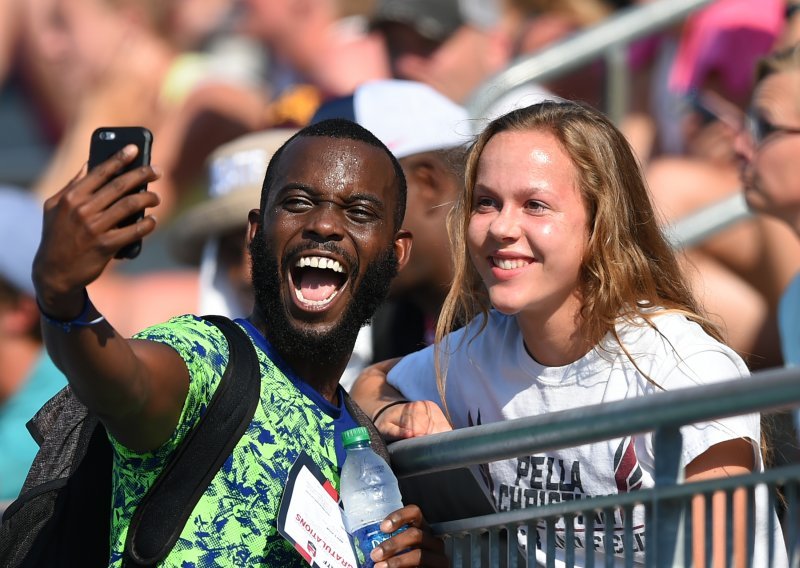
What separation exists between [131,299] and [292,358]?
397cm

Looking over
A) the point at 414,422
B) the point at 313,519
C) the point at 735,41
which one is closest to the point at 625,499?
the point at 313,519

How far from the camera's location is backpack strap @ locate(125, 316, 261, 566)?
2637 mm

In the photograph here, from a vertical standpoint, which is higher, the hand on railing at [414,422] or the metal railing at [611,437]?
the hand on railing at [414,422]

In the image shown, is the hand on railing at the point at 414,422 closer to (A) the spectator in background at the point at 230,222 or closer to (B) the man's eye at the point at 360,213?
(B) the man's eye at the point at 360,213

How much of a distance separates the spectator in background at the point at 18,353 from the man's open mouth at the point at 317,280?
263 cm

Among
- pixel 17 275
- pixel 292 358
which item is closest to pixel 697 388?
pixel 292 358

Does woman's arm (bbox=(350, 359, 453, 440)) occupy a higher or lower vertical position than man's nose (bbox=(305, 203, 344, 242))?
lower

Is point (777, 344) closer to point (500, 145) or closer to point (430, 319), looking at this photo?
point (430, 319)

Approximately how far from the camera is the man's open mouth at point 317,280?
3086 mm

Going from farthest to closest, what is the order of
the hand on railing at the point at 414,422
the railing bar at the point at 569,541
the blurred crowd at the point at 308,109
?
the blurred crowd at the point at 308,109 < the hand on railing at the point at 414,422 < the railing bar at the point at 569,541

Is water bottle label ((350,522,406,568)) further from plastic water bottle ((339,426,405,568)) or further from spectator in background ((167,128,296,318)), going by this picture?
spectator in background ((167,128,296,318))

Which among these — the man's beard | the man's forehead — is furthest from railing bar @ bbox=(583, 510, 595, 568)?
the man's forehead

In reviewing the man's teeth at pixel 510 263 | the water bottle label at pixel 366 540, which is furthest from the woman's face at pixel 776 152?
the water bottle label at pixel 366 540

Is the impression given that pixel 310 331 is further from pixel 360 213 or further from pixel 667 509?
pixel 667 509
